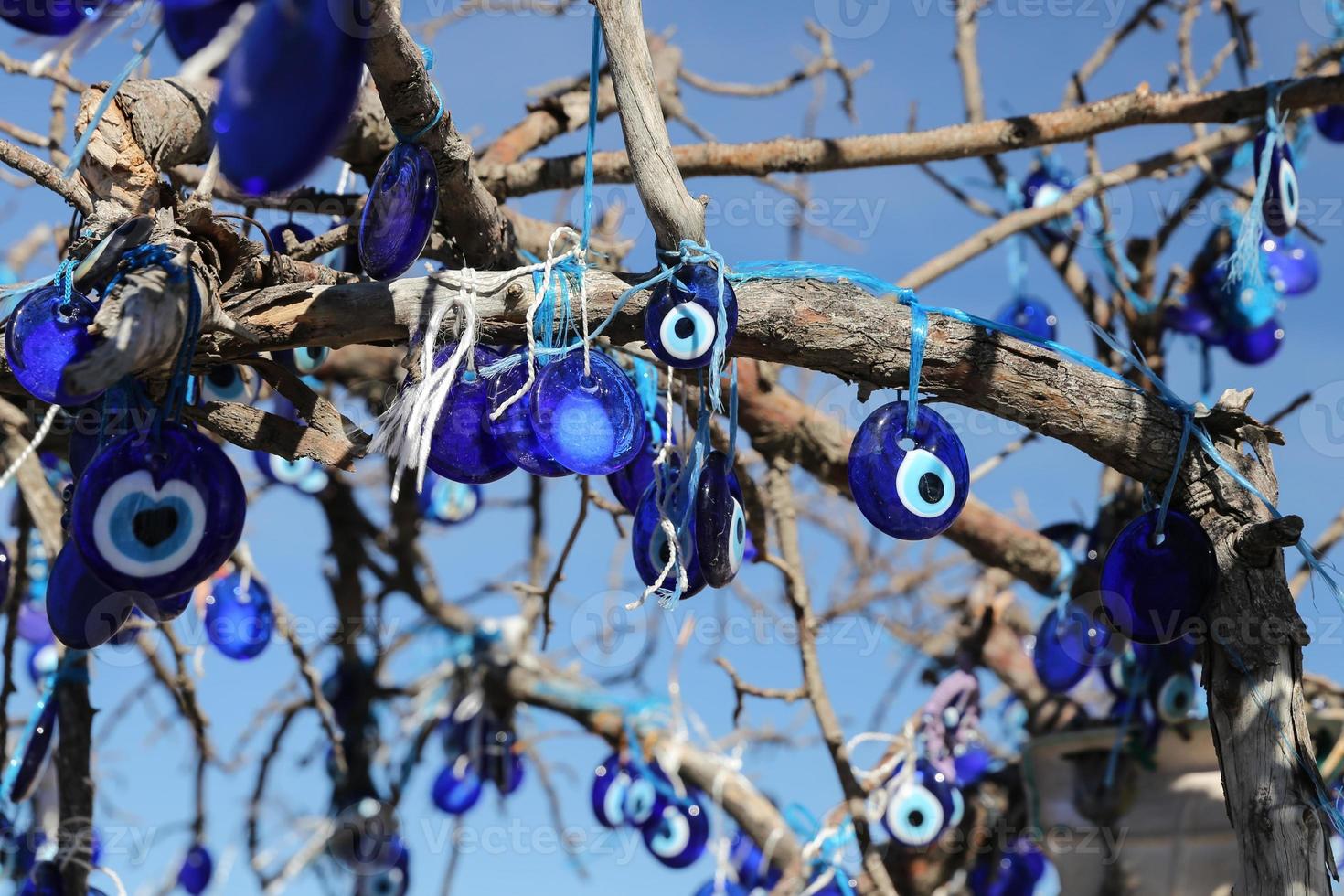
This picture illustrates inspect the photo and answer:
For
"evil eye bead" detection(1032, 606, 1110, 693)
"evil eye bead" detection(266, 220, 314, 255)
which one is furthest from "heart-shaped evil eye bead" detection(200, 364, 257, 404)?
"evil eye bead" detection(1032, 606, 1110, 693)

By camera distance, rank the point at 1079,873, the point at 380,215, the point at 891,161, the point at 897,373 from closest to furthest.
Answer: the point at 380,215 → the point at 897,373 → the point at 891,161 → the point at 1079,873

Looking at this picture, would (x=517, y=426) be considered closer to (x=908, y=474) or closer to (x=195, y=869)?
(x=908, y=474)

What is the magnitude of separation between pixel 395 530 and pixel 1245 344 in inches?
73.9

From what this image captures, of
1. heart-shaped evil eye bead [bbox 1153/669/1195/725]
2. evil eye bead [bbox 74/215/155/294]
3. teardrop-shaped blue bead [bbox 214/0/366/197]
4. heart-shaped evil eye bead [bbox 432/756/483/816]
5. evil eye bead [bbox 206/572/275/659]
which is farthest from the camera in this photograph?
heart-shaped evil eye bead [bbox 432/756/483/816]

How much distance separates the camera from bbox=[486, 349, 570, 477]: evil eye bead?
1312 mm

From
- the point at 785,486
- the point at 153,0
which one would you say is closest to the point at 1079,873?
the point at 785,486

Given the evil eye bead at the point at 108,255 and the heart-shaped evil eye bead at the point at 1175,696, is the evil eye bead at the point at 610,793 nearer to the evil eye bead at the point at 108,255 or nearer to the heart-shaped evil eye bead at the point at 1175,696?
the heart-shaped evil eye bead at the point at 1175,696

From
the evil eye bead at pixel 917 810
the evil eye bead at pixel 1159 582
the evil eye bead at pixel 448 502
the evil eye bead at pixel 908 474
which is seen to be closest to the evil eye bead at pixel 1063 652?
the evil eye bead at pixel 917 810

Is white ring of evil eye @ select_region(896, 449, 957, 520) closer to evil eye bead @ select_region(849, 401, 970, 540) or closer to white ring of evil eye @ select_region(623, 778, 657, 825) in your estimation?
evil eye bead @ select_region(849, 401, 970, 540)

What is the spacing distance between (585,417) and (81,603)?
564 millimetres

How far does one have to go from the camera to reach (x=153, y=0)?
2.82ft

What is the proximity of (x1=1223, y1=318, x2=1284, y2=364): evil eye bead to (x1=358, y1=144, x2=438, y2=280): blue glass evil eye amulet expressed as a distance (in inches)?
75.5

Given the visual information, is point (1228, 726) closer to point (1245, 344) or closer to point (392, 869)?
point (1245, 344)

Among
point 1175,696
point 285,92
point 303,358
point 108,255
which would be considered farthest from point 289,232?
point 1175,696
